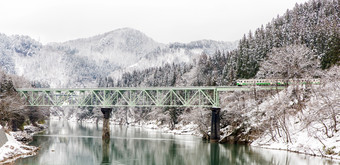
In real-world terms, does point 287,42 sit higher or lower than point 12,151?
higher

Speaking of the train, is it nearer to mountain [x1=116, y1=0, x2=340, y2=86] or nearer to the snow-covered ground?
mountain [x1=116, y1=0, x2=340, y2=86]

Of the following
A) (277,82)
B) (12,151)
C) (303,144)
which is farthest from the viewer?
(277,82)

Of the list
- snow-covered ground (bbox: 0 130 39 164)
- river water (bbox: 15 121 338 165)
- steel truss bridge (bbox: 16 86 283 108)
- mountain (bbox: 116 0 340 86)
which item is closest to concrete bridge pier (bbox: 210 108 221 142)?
steel truss bridge (bbox: 16 86 283 108)

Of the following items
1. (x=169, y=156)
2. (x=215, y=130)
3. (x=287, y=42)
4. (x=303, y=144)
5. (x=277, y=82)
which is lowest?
(x=169, y=156)

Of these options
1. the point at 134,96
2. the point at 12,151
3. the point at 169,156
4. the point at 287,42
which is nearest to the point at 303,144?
the point at 169,156

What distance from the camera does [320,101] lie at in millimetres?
48906

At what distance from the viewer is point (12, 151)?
43.5m

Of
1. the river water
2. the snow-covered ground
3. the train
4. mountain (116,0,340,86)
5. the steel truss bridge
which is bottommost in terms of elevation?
Answer: the river water

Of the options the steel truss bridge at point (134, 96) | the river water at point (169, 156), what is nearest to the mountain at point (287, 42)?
the steel truss bridge at point (134, 96)

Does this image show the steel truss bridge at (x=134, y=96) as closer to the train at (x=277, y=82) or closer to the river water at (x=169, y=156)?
the train at (x=277, y=82)

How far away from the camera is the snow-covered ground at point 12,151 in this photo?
40.4 meters

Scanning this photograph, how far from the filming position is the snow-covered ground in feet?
133

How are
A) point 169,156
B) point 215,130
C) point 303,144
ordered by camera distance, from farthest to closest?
point 215,130 → point 169,156 → point 303,144

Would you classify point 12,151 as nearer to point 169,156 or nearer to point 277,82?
point 169,156
